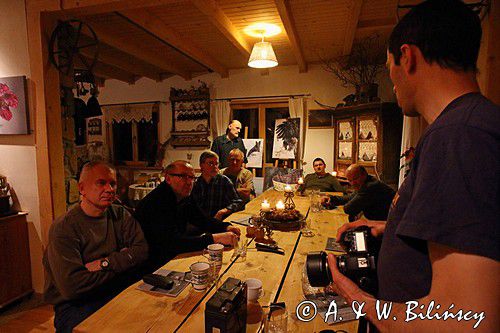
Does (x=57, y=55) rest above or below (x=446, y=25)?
above

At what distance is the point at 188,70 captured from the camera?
5605 mm

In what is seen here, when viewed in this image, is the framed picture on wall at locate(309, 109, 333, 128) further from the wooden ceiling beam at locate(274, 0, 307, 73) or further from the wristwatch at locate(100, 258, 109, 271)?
the wristwatch at locate(100, 258, 109, 271)

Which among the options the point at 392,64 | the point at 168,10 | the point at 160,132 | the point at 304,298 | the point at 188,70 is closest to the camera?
the point at 392,64

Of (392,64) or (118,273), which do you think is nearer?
(392,64)

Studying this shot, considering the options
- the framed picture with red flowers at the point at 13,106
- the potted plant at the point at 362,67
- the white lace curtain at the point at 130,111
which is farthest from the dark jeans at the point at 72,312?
the white lace curtain at the point at 130,111

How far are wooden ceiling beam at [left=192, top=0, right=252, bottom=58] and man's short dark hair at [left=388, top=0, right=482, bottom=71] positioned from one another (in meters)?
2.29

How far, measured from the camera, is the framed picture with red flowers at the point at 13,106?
244cm

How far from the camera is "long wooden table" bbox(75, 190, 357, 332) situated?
3.37ft

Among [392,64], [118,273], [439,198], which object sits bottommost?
[118,273]

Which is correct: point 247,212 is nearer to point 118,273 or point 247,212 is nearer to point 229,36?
point 118,273

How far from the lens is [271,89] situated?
17.7 ft

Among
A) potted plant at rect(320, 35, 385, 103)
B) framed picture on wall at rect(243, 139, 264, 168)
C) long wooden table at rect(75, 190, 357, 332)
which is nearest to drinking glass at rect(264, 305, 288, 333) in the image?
long wooden table at rect(75, 190, 357, 332)

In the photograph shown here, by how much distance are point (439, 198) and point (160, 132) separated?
6006 mm

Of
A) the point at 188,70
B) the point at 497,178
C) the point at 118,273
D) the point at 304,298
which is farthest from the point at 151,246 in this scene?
the point at 188,70
